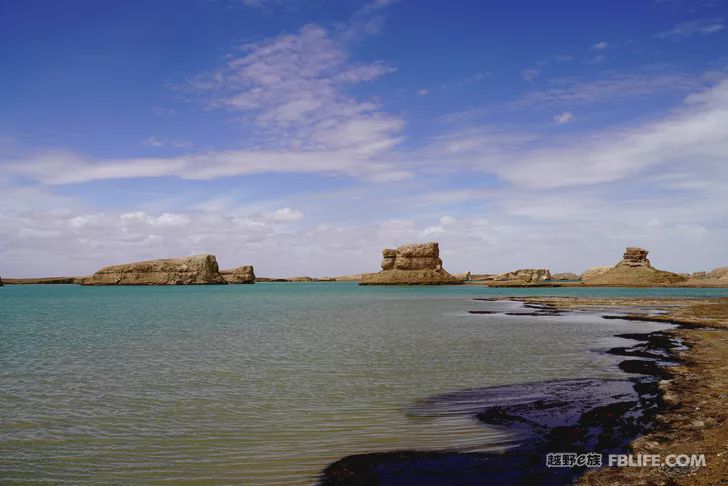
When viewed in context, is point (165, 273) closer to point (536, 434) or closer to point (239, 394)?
point (239, 394)

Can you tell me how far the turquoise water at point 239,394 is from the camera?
8094mm

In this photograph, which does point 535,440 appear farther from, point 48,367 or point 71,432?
point 48,367

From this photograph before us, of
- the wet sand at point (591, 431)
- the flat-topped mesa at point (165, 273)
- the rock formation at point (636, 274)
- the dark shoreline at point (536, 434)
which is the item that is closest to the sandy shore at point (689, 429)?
the wet sand at point (591, 431)

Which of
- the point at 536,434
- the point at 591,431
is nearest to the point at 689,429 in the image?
the point at 591,431

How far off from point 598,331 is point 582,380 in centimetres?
1551

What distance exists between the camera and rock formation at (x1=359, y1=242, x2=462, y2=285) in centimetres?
15425

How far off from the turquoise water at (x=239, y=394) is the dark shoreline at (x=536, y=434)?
23.0 inches

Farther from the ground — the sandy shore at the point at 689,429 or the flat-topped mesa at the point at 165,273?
the flat-topped mesa at the point at 165,273

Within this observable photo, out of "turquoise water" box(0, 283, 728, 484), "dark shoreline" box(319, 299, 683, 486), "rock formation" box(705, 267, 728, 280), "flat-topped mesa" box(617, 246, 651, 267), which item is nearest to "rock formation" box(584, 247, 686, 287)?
"flat-topped mesa" box(617, 246, 651, 267)

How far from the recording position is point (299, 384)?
13727mm

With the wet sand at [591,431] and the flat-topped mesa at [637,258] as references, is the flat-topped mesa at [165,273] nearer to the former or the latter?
the flat-topped mesa at [637,258]

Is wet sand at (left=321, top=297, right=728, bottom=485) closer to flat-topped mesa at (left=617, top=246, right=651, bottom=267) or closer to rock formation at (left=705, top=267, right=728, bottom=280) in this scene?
flat-topped mesa at (left=617, top=246, right=651, bottom=267)

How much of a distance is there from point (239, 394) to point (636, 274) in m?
143

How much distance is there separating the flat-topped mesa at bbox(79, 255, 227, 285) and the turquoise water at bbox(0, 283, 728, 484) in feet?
539
